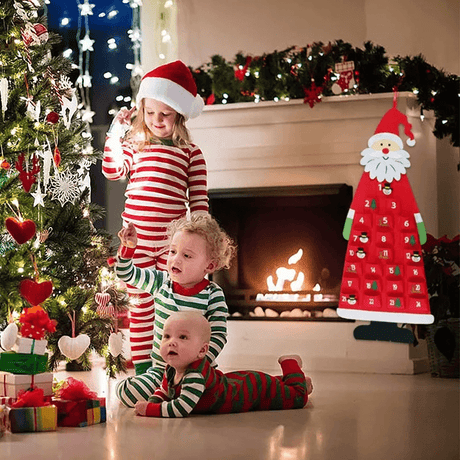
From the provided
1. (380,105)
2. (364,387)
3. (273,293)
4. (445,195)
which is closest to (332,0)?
(380,105)

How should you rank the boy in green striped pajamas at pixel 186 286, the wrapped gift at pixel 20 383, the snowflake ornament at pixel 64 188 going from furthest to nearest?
the snowflake ornament at pixel 64 188 → the boy in green striped pajamas at pixel 186 286 → the wrapped gift at pixel 20 383

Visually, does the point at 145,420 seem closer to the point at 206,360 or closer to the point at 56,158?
the point at 206,360

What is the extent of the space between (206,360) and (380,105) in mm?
2004

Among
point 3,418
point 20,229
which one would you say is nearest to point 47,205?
point 20,229

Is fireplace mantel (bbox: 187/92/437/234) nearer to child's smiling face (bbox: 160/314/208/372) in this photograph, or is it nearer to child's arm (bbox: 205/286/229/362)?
child's arm (bbox: 205/286/229/362)

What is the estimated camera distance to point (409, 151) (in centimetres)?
420

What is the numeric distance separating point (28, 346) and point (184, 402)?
519 millimetres

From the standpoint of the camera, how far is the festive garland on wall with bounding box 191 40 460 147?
4211 mm

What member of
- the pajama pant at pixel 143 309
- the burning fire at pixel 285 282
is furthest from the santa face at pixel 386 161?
the pajama pant at pixel 143 309

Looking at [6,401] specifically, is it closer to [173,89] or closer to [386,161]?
[173,89]

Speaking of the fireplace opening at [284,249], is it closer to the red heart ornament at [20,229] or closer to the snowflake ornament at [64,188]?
the snowflake ornament at [64,188]

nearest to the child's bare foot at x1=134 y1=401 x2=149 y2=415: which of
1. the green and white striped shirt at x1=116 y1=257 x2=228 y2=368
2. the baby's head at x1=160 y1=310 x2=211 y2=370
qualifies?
the baby's head at x1=160 y1=310 x2=211 y2=370

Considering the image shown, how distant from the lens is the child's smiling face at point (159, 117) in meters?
3.45

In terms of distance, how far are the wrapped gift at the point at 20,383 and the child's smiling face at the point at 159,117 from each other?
4.13ft
